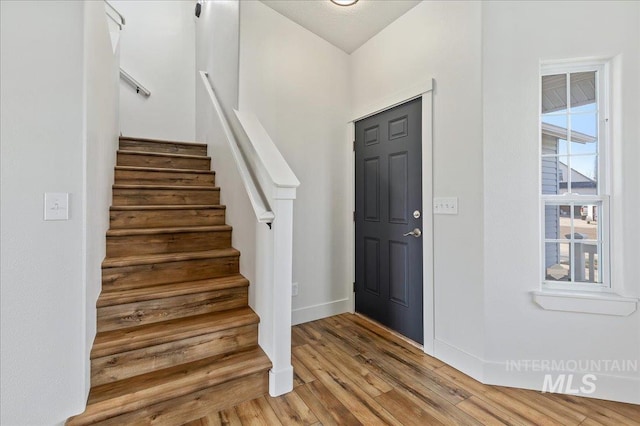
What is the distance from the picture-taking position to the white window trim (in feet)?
5.79

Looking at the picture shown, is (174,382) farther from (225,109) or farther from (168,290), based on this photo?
(225,109)

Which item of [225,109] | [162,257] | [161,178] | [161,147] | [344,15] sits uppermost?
[344,15]

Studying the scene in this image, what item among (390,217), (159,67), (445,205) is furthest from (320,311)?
(159,67)

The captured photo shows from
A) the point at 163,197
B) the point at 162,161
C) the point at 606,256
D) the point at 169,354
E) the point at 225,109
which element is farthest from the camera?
the point at 162,161

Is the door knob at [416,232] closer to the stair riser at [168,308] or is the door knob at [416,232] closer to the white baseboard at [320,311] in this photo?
the white baseboard at [320,311]

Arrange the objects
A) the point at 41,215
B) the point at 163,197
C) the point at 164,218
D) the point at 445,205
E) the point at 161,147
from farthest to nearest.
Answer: the point at 161,147 < the point at 163,197 < the point at 164,218 < the point at 445,205 < the point at 41,215

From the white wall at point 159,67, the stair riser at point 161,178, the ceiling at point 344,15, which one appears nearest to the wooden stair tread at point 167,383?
the stair riser at point 161,178

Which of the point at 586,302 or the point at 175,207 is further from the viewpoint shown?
the point at 175,207

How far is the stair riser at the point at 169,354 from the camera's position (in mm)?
1535

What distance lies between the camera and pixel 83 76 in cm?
137

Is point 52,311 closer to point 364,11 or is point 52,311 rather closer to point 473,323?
point 473,323

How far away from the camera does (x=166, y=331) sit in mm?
1686

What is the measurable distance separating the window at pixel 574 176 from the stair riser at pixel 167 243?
7.74ft

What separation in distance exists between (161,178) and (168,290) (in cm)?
131
